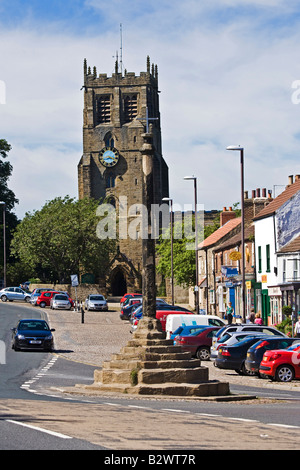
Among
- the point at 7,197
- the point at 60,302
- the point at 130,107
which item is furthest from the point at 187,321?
the point at 130,107

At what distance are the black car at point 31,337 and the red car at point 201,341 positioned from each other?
6.11m

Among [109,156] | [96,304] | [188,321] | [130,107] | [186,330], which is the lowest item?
[186,330]

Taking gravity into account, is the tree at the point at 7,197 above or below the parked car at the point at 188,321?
above

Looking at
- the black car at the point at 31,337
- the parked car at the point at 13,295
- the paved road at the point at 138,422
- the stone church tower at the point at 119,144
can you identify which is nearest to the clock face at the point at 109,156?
the stone church tower at the point at 119,144

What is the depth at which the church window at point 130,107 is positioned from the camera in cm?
11625

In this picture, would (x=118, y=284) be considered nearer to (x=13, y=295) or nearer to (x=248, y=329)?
(x=13, y=295)

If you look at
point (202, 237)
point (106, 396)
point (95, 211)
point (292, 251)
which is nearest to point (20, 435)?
point (106, 396)

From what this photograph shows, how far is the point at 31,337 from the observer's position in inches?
1420

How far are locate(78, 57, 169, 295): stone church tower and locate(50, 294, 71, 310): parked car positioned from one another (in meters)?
37.3

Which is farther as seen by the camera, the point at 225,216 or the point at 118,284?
the point at 118,284

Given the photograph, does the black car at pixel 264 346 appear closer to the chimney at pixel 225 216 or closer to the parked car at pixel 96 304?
the parked car at pixel 96 304

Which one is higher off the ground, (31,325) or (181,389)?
(31,325)

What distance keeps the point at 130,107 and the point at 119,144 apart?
6121 mm

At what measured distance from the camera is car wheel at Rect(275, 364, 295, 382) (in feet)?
82.7
